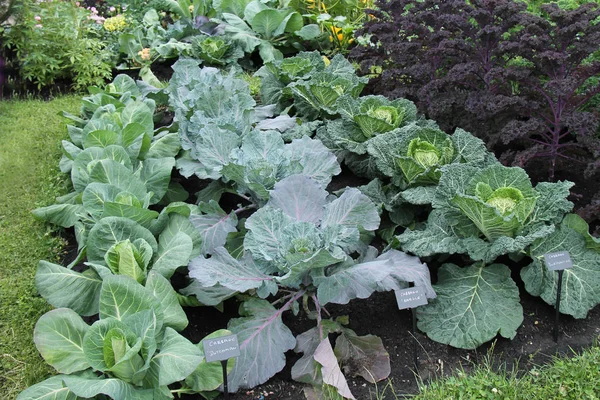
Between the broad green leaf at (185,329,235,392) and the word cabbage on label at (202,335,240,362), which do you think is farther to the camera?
the broad green leaf at (185,329,235,392)

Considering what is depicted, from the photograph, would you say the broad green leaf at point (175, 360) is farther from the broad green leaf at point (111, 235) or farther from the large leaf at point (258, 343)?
the broad green leaf at point (111, 235)

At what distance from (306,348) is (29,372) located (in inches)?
49.3

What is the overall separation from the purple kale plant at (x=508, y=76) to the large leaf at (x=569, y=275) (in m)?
0.66

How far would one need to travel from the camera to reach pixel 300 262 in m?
2.38

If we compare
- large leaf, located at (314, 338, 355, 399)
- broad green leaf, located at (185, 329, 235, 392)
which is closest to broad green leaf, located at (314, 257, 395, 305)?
large leaf, located at (314, 338, 355, 399)

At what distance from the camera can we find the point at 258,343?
2.55 meters

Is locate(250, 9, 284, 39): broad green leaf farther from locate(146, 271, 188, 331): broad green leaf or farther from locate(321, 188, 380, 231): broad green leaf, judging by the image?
locate(146, 271, 188, 331): broad green leaf

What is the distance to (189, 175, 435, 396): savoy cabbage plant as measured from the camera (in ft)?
8.11

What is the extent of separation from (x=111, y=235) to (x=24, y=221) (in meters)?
1.37

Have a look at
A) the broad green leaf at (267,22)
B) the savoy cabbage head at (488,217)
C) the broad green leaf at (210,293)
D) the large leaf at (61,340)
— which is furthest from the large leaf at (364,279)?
the broad green leaf at (267,22)

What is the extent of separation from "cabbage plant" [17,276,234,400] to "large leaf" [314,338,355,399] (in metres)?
0.43

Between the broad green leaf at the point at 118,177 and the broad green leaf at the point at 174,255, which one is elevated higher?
the broad green leaf at the point at 118,177

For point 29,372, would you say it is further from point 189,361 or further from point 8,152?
point 8,152

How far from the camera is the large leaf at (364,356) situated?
Result: 2549 millimetres
